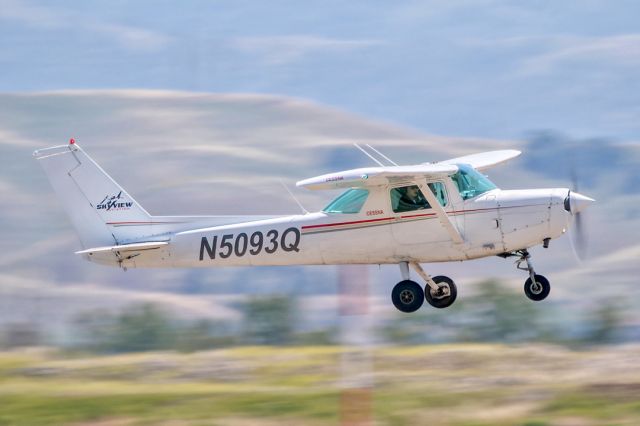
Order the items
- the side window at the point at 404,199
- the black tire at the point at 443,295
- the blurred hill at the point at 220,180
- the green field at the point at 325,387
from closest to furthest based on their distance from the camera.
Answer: the side window at the point at 404,199, the black tire at the point at 443,295, the green field at the point at 325,387, the blurred hill at the point at 220,180

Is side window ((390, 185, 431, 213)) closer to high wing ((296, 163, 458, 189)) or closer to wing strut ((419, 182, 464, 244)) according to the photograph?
high wing ((296, 163, 458, 189))

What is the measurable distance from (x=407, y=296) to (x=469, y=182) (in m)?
2.00

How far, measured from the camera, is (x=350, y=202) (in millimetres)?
17328

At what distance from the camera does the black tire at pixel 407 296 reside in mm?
17375

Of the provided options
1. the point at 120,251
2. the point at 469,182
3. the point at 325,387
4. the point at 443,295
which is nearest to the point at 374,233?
the point at 443,295

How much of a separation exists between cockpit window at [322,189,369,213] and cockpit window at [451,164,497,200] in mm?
1408

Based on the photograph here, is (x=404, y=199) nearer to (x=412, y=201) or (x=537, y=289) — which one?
(x=412, y=201)

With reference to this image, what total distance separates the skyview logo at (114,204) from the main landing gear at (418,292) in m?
4.79

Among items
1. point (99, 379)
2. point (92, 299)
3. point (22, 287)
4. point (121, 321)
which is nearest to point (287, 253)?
point (99, 379)

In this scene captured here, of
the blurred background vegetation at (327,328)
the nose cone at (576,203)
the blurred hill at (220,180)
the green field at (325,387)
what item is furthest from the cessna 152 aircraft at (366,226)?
the blurred hill at (220,180)

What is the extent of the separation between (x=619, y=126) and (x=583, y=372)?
156 meters

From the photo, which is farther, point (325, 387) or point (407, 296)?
point (325, 387)

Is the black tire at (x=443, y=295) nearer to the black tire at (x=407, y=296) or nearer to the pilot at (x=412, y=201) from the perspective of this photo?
the black tire at (x=407, y=296)

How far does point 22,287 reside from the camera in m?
73.3
